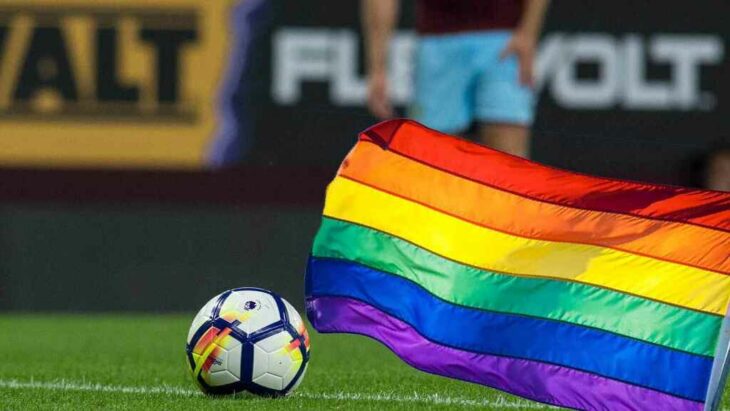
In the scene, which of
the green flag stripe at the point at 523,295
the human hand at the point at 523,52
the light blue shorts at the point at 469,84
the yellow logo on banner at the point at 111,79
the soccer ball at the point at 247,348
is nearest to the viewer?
the green flag stripe at the point at 523,295

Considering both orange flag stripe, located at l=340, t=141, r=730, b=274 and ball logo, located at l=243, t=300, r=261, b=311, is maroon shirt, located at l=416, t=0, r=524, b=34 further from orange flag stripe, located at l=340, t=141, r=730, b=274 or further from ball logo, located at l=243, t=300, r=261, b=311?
ball logo, located at l=243, t=300, r=261, b=311

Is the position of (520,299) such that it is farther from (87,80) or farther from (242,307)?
(87,80)

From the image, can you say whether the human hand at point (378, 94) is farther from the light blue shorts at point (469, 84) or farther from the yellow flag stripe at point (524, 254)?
the yellow flag stripe at point (524, 254)

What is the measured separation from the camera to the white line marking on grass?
5355 mm

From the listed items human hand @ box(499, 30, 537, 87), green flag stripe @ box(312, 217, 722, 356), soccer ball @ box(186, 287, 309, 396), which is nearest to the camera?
green flag stripe @ box(312, 217, 722, 356)

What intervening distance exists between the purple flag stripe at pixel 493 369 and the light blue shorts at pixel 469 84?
186 cm

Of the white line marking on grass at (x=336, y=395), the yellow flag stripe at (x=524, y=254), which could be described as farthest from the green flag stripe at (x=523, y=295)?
the white line marking on grass at (x=336, y=395)

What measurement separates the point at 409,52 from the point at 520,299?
496 centimetres

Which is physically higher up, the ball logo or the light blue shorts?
the light blue shorts

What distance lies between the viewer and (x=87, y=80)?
994 centimetres

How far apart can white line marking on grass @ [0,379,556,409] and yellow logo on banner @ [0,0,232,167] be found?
4243 mm

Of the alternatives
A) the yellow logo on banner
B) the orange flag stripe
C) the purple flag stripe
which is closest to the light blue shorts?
the orange flag stripe

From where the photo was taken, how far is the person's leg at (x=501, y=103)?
23.9ft

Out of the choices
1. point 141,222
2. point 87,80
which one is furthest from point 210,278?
point 87,80
